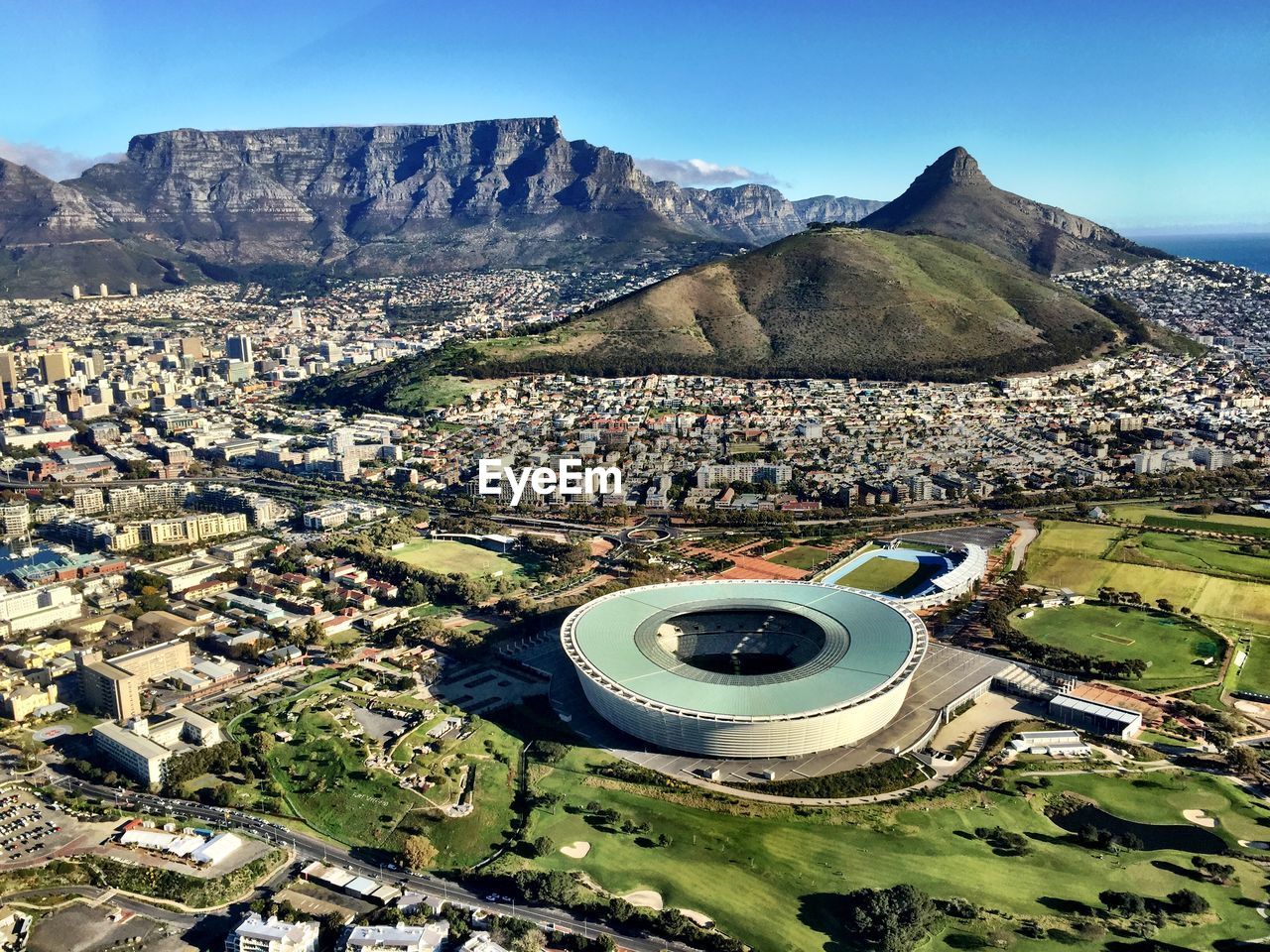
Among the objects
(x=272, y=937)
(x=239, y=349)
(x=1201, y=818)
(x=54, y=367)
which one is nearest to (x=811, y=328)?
(x=239, y=349)

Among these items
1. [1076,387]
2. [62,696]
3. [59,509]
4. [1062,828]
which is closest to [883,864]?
[1062,828]

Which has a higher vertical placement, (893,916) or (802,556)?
(802,556)

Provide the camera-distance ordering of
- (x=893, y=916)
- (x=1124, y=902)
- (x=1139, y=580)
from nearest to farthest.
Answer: (x=893, y=916) < (x=1124, y=902) < (x=1139, y=580)

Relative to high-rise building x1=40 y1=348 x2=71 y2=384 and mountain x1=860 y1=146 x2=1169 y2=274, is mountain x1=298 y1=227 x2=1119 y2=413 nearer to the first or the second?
Answer: high-rise building x1=40 y1=348 x2=71 y2=384

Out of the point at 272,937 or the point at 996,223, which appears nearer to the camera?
the point at 272,937

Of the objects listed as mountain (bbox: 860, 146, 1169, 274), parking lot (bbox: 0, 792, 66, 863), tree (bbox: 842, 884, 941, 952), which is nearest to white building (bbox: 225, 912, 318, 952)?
parking lot (bbox: 0, 792, 66, 863)

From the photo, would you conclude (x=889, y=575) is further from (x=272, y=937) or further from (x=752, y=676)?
(x=272, y=937)

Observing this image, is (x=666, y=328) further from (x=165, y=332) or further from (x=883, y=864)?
(x=883, y=864)

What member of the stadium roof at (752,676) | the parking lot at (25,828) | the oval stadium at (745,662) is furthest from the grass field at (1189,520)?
the parking lot at (25,828)
